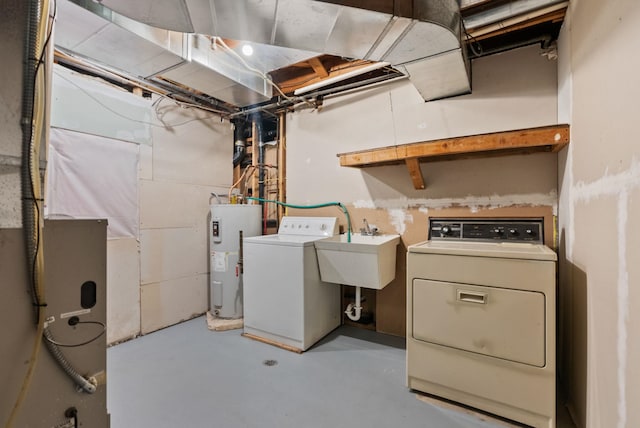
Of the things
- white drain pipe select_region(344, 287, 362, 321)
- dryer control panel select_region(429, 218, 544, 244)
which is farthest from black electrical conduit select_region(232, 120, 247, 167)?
dryer control panel select_region(429, 218, 544, 244)

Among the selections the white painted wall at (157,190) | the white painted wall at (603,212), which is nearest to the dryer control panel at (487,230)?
the white painted wall at (603,212)

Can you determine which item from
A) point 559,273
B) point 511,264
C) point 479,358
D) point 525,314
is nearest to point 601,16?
point 511,264

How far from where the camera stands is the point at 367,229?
2771mm

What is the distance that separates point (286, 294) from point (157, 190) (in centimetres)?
169

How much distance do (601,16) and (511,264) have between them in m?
1.18

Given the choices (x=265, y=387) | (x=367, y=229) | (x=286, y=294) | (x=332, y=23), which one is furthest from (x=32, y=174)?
(x=367, y=229)

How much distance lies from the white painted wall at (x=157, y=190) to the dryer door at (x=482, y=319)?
244 cm

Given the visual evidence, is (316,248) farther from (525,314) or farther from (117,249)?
(117,249)

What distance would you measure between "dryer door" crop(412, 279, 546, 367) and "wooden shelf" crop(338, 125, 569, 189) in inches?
36.0

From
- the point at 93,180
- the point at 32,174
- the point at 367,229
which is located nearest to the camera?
the point at 32,174

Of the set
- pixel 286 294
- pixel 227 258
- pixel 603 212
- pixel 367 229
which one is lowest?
pixel 286 294

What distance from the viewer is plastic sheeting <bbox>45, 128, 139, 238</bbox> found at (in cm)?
223

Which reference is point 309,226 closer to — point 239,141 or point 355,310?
point 355,310

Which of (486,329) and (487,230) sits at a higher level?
(487,230)
